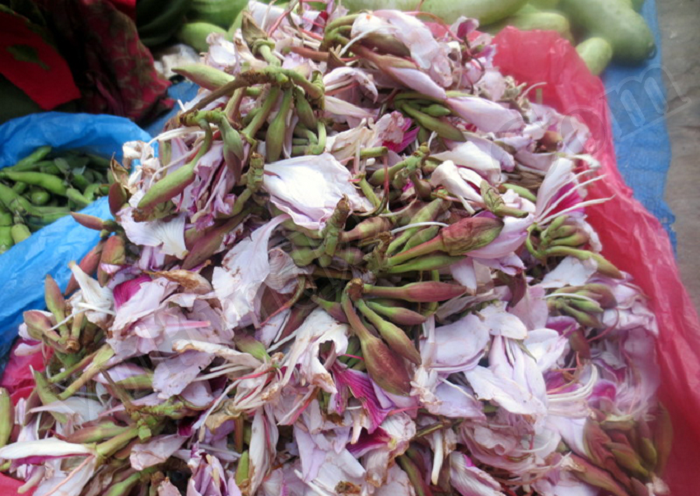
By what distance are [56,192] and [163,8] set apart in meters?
0.63

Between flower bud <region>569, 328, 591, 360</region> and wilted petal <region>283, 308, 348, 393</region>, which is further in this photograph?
flower bud <region>569, 328, 591, 360</region>

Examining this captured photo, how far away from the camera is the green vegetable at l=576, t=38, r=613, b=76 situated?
2.44ft

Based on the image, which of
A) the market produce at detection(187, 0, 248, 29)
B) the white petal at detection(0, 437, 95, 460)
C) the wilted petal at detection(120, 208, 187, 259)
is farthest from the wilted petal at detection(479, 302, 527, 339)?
the market produce at detection(187, 0, 248, 29)

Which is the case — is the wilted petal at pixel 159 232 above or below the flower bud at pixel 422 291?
below

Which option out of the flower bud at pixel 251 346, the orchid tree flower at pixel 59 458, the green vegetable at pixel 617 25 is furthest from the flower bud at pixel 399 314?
the green vegetable at pixel 617 25

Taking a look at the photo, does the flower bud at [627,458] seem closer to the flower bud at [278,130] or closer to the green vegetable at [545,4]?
the flower bud at [278,130]

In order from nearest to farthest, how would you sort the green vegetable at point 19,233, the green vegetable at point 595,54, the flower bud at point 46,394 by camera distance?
Answer: the flower bud at point 46,394, the green vegetable at point 595,54, the green vegetable at point 19,233

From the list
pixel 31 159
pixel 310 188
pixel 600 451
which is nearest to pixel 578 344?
pixel 600 451

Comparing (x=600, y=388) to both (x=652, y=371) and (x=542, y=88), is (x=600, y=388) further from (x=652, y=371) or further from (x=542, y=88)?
(x=542, y=88)

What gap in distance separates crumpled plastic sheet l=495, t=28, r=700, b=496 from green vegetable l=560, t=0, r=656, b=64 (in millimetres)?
75

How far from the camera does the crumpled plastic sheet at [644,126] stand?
51 centimetres

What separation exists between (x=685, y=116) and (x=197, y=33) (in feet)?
4.14

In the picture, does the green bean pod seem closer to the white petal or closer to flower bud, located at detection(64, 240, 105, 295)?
flower bud, located at detection(64, 240, 105, 295)

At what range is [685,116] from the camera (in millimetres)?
485
